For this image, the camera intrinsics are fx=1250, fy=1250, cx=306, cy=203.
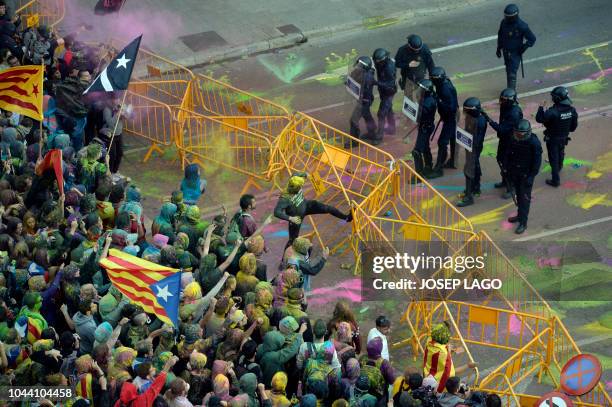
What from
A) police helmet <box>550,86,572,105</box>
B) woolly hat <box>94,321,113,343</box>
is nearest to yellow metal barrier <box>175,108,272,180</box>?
police helmet <box>550,86,572,105</box>

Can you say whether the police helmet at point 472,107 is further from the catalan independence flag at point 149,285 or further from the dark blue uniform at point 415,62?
the catalan independence flag at point 149,285

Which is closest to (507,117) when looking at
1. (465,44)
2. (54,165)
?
(465,44)

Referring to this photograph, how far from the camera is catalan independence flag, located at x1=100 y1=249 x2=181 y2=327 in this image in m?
13.7

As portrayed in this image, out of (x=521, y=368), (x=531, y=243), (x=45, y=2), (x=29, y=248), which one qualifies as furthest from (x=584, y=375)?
(x=45, y=2)

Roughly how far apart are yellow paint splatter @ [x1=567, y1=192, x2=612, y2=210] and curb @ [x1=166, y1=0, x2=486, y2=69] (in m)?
7.25

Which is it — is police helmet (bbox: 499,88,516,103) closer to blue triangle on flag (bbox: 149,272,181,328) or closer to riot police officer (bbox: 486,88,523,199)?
riot police officer (bbox: 486,88,523,199)

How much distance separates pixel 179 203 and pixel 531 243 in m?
5.39

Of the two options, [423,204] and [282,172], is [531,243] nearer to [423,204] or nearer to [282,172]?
[423,204]

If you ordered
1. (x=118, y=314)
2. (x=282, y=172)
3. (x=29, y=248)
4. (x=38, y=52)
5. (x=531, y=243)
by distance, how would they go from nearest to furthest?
(x=118, y=314) → (x=29, y=248) → (x=531, y=243) → (x=282, y=172) → (x=38, y=52)

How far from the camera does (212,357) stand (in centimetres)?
1405

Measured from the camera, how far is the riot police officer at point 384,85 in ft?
68.2

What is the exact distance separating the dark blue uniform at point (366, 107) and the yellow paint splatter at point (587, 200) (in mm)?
3671

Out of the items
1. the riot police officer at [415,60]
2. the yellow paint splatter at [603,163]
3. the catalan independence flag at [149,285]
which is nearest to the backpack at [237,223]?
the catalan independence flag at [149,285]

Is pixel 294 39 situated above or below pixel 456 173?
above
